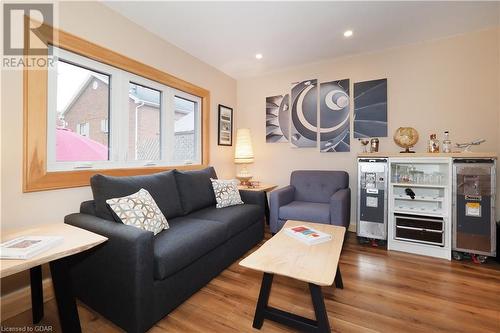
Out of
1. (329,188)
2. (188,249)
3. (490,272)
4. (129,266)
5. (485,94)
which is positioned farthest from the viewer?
(329,188)

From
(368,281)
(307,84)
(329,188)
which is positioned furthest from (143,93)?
(368,281)

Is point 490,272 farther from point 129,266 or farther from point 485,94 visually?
point 129,266

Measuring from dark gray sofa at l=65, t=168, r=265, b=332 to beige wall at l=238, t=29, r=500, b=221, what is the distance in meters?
1.94

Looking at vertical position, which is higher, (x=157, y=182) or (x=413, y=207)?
(x=157, y=182)

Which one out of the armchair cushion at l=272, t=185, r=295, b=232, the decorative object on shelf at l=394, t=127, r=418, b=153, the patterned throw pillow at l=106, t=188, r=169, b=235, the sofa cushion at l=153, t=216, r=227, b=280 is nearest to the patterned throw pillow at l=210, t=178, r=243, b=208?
the armchair cushion at l=272, t=185, r=295, b=232

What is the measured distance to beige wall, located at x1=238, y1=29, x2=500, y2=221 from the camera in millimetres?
2689

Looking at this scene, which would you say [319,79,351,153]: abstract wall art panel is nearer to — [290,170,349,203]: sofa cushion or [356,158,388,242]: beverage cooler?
[290,170,349,203]: sofa cushion

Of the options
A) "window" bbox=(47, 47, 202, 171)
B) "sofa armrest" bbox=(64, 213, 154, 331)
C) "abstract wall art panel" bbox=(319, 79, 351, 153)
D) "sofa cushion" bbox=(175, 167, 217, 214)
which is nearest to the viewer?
"sofa armrest" bbox=(64, 213, 154, 331)

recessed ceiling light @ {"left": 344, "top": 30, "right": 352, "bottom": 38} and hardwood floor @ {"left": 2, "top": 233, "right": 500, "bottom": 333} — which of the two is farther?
recessed ceiling light @ {"left": 344, "top": 30, "right": 352, "bottom": 38}

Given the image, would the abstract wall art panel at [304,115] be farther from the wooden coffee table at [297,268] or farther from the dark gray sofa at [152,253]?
the wooden coffee table at [297,268]

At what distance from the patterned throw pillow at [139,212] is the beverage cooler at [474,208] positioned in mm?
2908

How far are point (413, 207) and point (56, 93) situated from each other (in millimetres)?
3730

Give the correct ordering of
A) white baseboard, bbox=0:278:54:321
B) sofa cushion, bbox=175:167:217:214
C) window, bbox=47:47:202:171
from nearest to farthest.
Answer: white baseboard, bbox=0:278:54:321
window, bbox=47:47:202:171
sofa cushion, bbox=175:167:217:214

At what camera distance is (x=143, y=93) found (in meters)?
2.74
